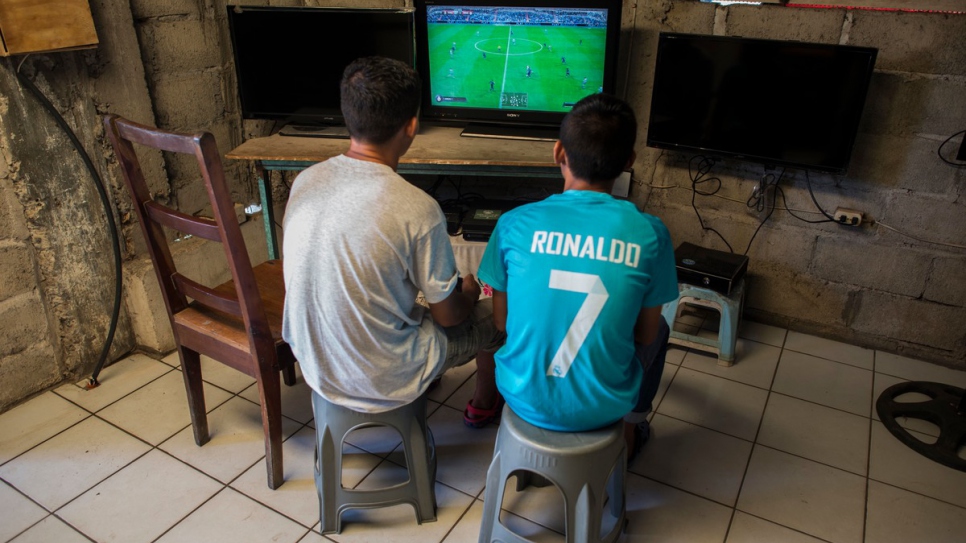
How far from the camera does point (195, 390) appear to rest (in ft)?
6.49

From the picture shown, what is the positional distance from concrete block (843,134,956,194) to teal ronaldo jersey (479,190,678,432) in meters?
1.46

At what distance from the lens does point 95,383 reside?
2.33 meters

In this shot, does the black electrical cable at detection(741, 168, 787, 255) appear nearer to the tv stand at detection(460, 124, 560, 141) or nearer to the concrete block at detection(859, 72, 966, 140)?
the concrete block at detection(859, 72, 966, 140)

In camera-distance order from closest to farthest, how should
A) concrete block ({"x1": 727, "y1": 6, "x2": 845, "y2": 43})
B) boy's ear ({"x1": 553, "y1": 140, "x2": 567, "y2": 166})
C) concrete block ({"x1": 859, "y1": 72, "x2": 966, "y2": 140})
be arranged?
boy's ear ({"x1": 553, "y1": 140, "x2": 567, "y2": 166}), concrete block ({"x1": 859, "y1": 72, "x2": 966, "y2": 140}), concrete block ({"x1": 727, "y1": 6, "x2": 845, "y2": 43})

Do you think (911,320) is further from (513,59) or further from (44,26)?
(44,26)

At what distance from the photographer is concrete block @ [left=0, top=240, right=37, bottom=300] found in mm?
2074

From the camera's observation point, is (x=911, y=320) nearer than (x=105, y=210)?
No

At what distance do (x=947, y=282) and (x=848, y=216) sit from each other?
42 cm

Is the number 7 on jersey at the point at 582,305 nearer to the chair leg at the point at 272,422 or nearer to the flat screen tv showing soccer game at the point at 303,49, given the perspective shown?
the chair leg at the point at 272,422

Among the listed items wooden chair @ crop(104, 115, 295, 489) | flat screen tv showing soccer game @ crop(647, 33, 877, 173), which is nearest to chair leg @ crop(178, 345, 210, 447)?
wooden chair @ crop(104, 115, 295, 489)

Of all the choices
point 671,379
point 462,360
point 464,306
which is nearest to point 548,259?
point 464,306

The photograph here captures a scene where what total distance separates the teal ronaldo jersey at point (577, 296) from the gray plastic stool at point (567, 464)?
0.11 ft

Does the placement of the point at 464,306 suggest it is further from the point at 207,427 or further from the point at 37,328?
the point at 37,328

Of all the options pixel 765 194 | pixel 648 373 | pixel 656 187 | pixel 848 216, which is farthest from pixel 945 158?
pixel 648 373
